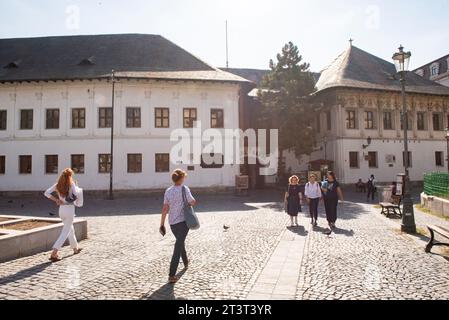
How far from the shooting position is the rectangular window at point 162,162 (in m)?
23.7

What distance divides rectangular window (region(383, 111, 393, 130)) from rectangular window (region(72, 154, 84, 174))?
2769cm

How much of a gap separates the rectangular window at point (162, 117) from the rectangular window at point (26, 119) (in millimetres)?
9998

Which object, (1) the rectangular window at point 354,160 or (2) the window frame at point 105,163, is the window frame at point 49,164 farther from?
(1) the rectangular window at point 354,160

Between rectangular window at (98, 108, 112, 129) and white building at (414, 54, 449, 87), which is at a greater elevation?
white building at (414, 54, 449, 87)

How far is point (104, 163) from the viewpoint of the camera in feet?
76.6

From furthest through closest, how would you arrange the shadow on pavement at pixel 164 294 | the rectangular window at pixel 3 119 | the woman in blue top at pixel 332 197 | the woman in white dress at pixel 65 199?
the rectangular window at pixel 3 119 → the woman in blue top at pixel 332 197 → the woman in white dress at pixel 65 199 → the shadow on pavement at pixel 164 294

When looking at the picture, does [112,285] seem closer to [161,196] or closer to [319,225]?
[319,225]

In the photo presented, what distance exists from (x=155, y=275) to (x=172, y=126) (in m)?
19.2

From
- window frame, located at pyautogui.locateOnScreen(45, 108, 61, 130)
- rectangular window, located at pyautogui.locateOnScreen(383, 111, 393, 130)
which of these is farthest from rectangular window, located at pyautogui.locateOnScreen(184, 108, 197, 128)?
rectangular window, located at pyautogui.locateOnScreen(383, 111, 393, 130)

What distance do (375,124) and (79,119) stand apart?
26.6 m

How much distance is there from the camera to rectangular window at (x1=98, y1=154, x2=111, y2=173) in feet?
76.5

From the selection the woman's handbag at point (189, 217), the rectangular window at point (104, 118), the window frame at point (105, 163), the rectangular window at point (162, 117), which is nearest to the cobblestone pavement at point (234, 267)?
the woman's handbag at point (189, 217)

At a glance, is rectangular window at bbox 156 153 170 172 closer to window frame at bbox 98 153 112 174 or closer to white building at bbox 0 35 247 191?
white building at bbox 0 35 247 191
